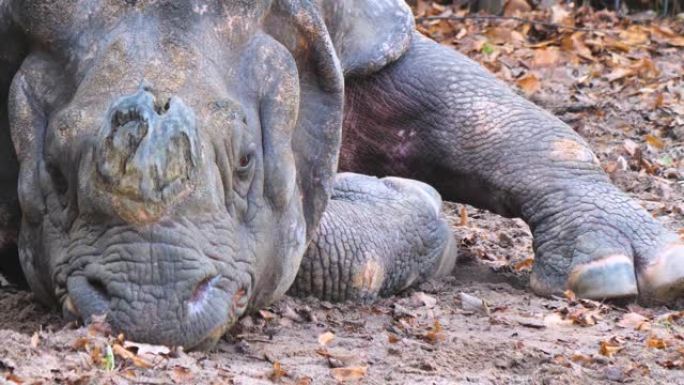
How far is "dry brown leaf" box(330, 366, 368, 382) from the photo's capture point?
4.42m

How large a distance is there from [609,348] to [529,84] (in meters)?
5.04

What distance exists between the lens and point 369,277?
575cm

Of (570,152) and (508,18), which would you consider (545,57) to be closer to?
(508,18)

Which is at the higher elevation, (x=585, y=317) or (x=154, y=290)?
(x=154, y=290)

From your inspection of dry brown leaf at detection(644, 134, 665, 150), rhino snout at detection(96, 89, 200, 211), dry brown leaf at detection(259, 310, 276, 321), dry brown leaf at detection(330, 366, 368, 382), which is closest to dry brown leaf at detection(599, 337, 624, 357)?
dry brown leaf at detection(330, 366, 368, 382)

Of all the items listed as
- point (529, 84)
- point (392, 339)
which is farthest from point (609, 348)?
point (529, 84)

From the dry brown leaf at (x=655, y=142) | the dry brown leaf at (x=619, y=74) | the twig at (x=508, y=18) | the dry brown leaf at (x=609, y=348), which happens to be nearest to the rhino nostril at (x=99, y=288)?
the dry brown leaf at (x=609, y=348)

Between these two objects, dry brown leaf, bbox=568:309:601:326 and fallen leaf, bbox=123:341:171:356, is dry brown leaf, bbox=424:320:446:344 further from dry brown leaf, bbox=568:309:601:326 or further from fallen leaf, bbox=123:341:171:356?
fallen leaf, bbox=123:341:171:356

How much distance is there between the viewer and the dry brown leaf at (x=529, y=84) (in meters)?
9.91

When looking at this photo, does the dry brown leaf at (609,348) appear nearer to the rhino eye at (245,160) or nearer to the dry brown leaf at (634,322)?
the dry brown leaf at (634,322)

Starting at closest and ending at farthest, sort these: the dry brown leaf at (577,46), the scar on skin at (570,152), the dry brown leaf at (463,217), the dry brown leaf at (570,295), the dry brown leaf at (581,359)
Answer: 1. the dry brown leaf at (581,359)
2. the dry brown leaf at (570,295)
3. the scar on skin at (570,152)
4. the dry brown leaf at (463,217)
5. the dry brown leaf at (577,46)

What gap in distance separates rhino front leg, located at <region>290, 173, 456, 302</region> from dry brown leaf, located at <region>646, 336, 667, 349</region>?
3.34 ft

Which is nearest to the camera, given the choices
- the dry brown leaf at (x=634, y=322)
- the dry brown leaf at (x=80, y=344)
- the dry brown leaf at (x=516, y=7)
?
the dry brown leaf at (x=80, y=344)

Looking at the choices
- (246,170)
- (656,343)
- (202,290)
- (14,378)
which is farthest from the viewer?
(656,343)
